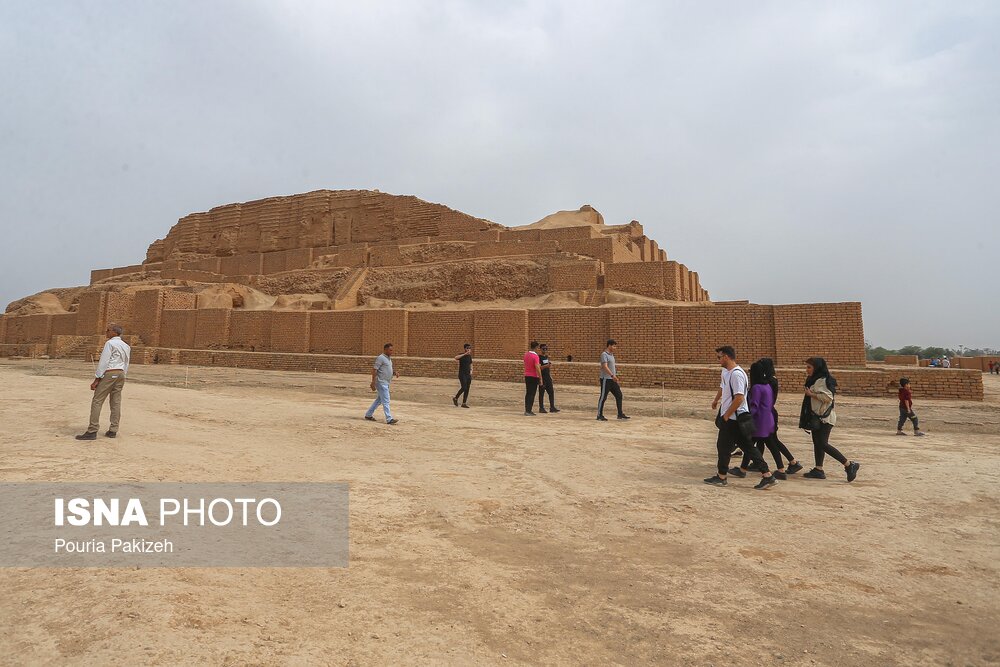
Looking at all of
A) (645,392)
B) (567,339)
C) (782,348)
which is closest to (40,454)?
(645,392)

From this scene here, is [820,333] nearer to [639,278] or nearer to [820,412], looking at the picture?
[639,278]

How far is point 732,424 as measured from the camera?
13.5 feet

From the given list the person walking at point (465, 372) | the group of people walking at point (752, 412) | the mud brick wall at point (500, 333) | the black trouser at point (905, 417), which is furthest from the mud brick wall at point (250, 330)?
the black trouser at point (905, 417)

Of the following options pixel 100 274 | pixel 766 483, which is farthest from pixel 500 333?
pixel 100 274

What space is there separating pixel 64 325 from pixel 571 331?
76.3 ft

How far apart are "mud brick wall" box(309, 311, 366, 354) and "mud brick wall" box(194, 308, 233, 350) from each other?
159 inches

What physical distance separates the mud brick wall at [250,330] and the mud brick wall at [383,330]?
448 cm

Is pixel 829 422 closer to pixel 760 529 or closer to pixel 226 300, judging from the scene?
pixel 760 529

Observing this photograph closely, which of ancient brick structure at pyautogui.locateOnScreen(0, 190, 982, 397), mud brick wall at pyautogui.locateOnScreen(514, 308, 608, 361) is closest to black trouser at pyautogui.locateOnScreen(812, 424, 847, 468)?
ancient brick structure at pyautogui.locateOnScreen(0, 190, 982, 397)

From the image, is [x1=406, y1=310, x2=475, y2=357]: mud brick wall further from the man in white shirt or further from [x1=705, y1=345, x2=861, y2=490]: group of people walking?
[x1=705, y1=345, x2=861, y2=490]: group of people walking

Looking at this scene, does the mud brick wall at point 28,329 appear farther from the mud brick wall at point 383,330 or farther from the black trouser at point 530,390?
the black trouser at point 530,390

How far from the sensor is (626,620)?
2.03 m

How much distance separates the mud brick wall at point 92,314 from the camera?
21.1m

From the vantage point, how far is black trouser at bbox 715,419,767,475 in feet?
13.4
